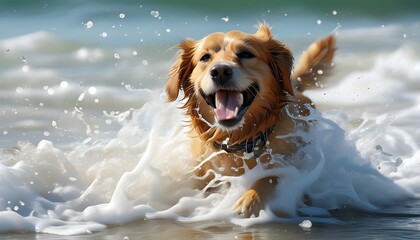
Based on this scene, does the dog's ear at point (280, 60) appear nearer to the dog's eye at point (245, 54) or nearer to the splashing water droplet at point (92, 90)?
the dog's eye at point (245, 54)

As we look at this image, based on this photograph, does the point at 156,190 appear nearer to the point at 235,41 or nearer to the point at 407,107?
the point at 235,41

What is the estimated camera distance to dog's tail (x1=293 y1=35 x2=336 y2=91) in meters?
5.79

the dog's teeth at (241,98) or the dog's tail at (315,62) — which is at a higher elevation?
the dog's tail at (315,62)

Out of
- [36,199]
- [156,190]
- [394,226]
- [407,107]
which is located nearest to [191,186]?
[156,190]

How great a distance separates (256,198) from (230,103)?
1.83ft

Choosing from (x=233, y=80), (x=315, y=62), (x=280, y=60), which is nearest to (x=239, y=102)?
(x=233, y=80)

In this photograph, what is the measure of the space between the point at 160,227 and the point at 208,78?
35.0 inches

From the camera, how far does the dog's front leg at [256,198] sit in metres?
4.31

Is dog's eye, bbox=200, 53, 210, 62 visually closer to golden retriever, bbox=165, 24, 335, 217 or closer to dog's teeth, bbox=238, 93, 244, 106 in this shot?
golden retriever, bbox=165, 24, 335, 217

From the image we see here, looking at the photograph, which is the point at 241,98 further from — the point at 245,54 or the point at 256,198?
the point at 256,198

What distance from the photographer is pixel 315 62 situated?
583cm

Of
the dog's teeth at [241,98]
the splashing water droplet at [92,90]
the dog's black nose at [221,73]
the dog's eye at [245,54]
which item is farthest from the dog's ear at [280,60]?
the splashing water droplet at [92,90]

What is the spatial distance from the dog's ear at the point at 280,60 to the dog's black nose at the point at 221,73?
49cm

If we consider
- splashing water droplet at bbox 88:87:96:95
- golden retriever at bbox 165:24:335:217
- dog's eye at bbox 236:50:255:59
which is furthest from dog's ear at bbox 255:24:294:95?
splashing water droplet at bbox 88:87:96:95
